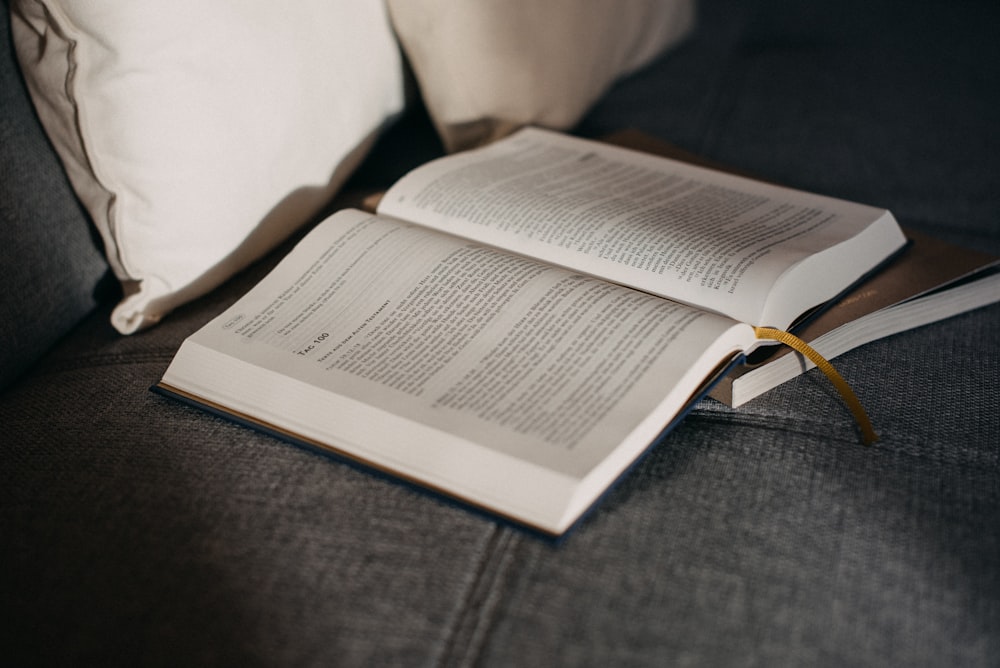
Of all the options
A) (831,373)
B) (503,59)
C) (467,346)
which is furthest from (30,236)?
(831,373)

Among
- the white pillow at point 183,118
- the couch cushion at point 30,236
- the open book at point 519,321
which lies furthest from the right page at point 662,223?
the couch cushion at point 30,236

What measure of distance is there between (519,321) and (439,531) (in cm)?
16

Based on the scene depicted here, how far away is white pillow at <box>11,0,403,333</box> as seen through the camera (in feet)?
1.92

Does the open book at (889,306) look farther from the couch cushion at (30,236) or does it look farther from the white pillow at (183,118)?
the couch cushion at (30,236)

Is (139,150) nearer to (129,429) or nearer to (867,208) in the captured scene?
(129,429)

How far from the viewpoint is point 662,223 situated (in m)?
0.64

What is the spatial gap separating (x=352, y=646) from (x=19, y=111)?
1.68 ft

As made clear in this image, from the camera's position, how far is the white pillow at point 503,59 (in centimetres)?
82

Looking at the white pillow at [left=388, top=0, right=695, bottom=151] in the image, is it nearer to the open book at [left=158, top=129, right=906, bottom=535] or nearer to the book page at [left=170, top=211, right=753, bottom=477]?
the open book at [left=158, top=129, right=906, bottom=535]

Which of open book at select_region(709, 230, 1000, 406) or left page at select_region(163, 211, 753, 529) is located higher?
left page at select_region(163, 211, 753, 529)

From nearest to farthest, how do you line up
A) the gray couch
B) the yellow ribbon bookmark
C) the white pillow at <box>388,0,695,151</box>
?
1. the gray couch
2. the yellow ribbon bookmark
3. the white pillow at <box>388,0,695,151</box>

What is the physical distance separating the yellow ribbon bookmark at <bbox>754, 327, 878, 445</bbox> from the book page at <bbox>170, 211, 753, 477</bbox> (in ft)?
0.06

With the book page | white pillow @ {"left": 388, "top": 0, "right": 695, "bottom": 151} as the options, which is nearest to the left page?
the book page

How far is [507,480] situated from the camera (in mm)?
441
